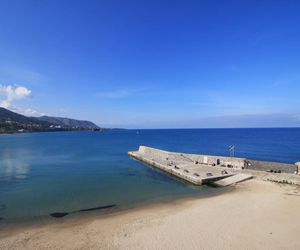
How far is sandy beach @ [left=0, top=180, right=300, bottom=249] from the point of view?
10008 mm

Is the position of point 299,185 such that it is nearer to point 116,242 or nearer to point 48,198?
point 116,242

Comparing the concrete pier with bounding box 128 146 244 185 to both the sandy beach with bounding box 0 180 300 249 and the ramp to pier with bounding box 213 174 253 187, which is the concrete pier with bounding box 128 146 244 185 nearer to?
the ramp to pier with bounding box 213 174 253 187

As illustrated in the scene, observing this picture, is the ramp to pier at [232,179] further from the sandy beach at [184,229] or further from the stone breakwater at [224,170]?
the sandy beach at [184,229]

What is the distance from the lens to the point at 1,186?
22.0 m

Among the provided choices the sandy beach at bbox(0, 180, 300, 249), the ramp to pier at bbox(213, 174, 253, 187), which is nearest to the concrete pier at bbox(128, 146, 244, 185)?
the ramp to pier at bbox(213, 174, 253, 187)

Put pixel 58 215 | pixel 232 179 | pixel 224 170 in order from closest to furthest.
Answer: pixel 58 215
pixel 232 179
pixel 224 170

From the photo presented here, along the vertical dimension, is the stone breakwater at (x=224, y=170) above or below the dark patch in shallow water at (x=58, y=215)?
above

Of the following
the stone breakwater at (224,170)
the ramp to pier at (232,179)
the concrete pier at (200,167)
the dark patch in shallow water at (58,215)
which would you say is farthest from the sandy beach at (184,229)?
the concrete pier at (200,167)

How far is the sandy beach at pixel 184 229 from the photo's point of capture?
1001 centimetres

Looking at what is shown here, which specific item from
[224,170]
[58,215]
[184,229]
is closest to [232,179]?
[224,170]

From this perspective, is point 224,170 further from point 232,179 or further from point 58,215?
point 58,215

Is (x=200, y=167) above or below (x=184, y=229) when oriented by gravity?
above

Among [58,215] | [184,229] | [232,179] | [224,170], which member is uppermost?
[224,170]

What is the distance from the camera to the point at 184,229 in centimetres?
1145
